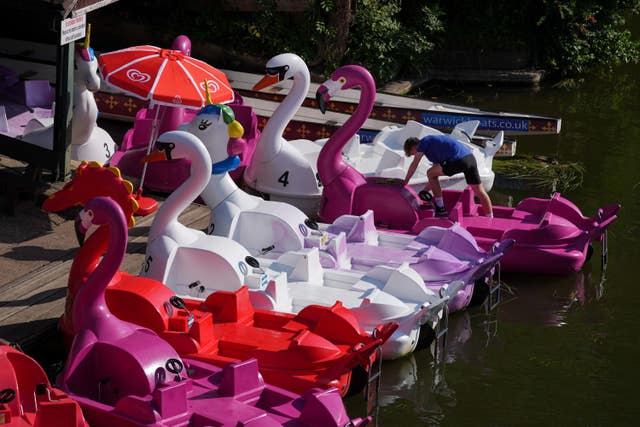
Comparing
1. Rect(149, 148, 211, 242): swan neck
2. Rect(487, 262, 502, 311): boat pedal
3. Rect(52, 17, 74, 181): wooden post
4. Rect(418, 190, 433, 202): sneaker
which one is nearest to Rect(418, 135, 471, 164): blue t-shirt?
Rect(418, 190, 433, 202): sneaker

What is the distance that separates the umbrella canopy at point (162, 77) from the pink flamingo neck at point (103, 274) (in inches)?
103

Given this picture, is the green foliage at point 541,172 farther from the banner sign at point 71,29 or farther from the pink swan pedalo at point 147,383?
the pink swan pedalo at point 147,383

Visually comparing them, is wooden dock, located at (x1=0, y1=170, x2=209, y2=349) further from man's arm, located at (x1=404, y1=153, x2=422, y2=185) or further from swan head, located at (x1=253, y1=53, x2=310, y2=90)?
man's arm, located at (x1=404, y1=153, x2=422, y2=185)

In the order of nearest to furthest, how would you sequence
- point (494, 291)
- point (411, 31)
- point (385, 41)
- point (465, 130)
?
point (494, 291) < point (465, 130) < point (385, 41) < point (411, 31)

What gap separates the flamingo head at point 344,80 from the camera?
1031 cm

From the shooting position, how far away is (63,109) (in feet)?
31.5

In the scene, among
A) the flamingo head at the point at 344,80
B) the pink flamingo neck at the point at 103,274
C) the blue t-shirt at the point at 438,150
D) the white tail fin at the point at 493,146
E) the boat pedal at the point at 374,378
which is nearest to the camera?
the pink flamingo neck at the point at 103,274

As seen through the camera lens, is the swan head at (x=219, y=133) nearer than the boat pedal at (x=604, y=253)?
Yes

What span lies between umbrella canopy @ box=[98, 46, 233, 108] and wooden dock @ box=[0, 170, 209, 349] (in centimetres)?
113

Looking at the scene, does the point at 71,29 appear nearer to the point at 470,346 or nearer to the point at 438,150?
the point at 438,150

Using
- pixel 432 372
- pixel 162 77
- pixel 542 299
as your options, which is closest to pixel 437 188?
pixel 542 299

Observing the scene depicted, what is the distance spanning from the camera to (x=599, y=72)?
59.1 ft

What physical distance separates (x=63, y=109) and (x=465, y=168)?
3622mm

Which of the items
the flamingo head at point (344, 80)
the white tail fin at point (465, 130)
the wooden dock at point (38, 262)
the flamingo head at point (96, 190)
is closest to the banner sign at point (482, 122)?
the white tail fin at point (465, 130)
